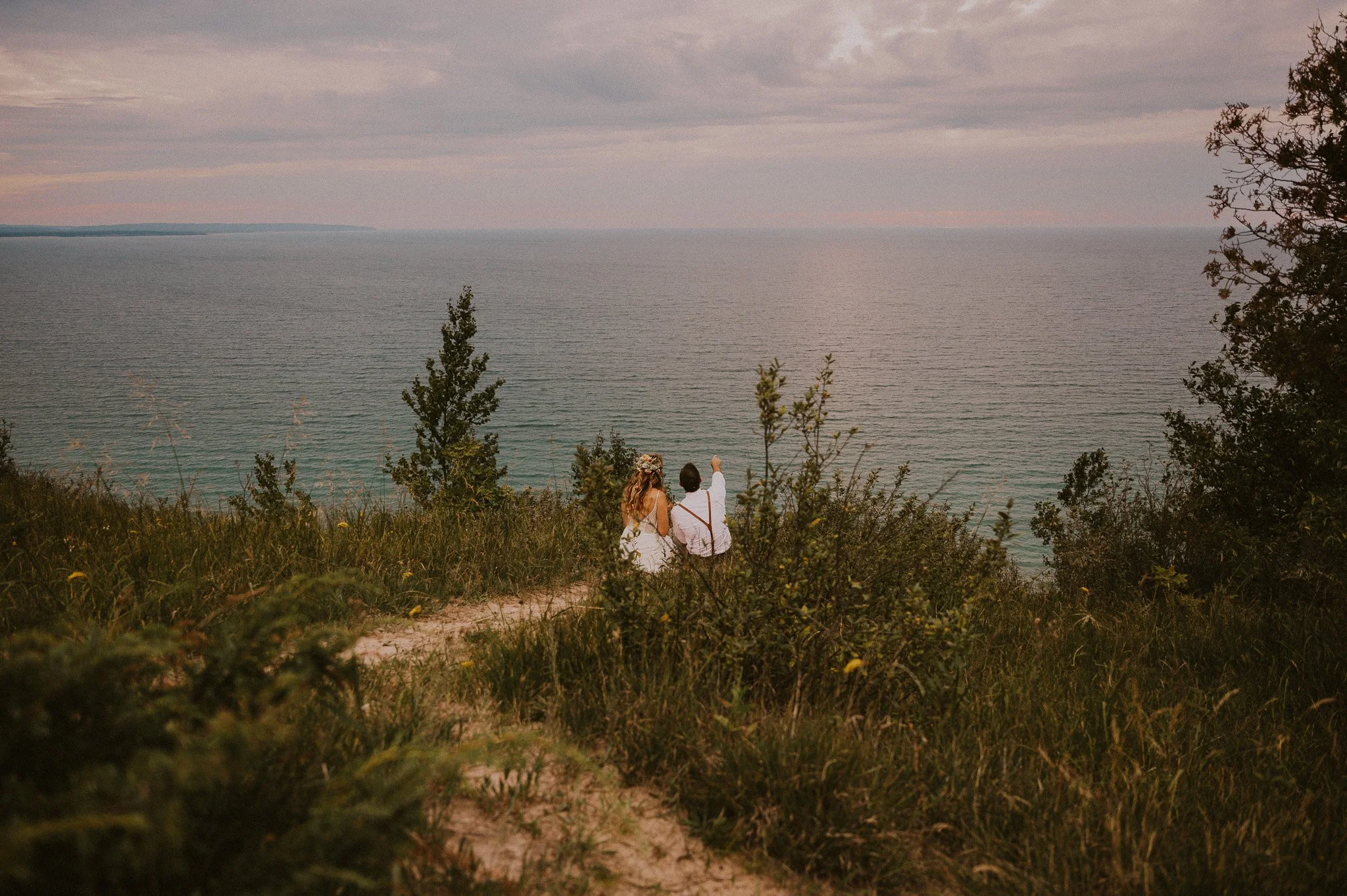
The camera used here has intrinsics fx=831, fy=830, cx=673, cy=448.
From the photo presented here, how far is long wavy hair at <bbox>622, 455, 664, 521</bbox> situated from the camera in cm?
881

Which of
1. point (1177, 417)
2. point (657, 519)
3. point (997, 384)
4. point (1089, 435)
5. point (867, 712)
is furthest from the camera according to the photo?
point (997, 384)

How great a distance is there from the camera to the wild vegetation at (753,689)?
7.18 feet

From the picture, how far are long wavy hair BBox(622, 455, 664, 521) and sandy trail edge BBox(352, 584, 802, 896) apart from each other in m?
4.99

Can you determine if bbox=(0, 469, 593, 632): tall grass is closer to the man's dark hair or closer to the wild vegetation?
the wild vegetation

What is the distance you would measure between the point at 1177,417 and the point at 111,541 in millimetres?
11953

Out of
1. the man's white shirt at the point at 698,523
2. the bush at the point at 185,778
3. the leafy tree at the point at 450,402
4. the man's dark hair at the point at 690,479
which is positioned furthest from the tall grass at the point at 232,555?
the leafy tree at the point at 450,402

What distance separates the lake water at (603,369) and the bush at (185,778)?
6.80m

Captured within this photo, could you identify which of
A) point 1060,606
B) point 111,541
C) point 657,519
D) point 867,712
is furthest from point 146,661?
point 1060,606

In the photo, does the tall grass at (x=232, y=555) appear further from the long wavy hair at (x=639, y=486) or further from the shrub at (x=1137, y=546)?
the shrub at (x=1137, y=546)

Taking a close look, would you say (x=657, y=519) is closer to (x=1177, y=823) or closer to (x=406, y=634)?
(x=406, y=634)

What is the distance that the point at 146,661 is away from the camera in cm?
258

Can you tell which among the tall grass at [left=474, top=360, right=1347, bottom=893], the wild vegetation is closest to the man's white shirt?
the wild vegetation

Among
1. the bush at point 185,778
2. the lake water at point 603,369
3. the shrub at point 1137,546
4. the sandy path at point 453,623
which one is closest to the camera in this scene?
the bush at point 185,778

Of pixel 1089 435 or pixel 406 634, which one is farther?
pixel 1089 435
